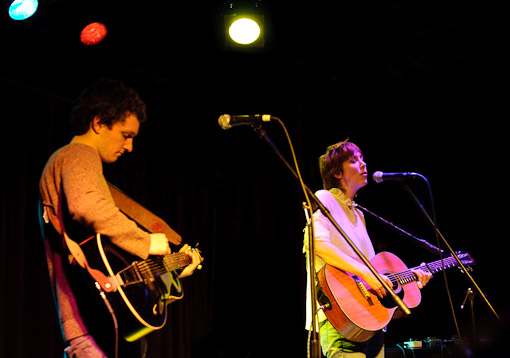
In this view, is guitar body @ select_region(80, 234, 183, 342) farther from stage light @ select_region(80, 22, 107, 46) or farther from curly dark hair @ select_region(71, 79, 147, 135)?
stage light @ select_region(80, 22, 107, 46)

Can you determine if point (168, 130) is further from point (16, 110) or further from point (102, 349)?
point (102, 349)

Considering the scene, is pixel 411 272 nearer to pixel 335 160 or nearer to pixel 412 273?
pixel 412 273

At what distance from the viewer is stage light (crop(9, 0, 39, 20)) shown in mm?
3637

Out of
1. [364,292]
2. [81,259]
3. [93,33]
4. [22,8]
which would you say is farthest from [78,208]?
[93,33]

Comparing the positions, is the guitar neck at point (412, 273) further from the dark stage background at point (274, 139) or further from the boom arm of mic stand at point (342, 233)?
the dark stage background at point (274, 139)

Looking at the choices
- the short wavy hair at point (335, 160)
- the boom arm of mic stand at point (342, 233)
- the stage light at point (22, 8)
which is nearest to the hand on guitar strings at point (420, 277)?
the short wavy hair at point (335, 160)

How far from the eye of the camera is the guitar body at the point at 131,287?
2.17 metres

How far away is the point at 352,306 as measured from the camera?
3.30m

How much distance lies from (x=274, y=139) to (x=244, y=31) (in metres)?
2.14

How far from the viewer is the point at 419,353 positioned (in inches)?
165

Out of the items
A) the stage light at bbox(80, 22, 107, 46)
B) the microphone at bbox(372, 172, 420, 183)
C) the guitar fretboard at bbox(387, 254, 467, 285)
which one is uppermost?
the stage light at bbox(80, 22, 107, 46)

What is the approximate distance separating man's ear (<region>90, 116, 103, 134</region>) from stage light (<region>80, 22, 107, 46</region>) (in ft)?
5.95

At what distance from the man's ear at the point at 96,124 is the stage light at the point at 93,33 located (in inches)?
71.4

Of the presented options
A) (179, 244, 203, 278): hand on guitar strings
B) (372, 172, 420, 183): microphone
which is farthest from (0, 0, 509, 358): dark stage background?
(179, 244, 203, 278): hand on guitar strings
